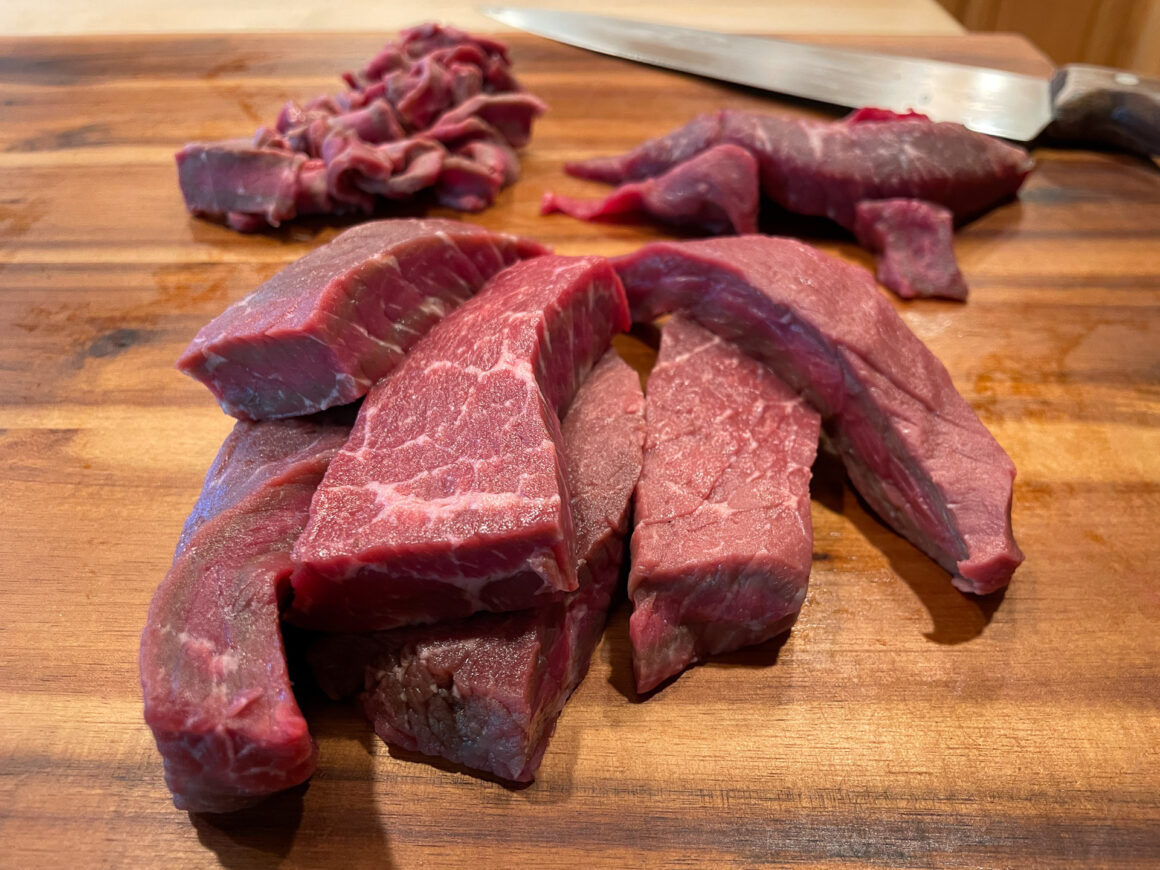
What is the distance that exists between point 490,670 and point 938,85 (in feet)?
14.4

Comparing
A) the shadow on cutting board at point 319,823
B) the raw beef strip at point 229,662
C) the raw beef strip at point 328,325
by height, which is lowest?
the shadow on cutting board at point 319,823

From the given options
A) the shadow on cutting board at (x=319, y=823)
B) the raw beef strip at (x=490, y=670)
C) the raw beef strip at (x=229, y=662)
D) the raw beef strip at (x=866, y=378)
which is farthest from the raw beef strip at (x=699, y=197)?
the shadow on cutting board at (x=319, y=823)

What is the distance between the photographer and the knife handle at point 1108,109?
446 cm

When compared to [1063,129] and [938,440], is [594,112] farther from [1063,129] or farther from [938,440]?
[938,440]

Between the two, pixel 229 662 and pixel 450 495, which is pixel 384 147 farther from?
pixel 229 662

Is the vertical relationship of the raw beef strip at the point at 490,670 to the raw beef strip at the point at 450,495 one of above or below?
below

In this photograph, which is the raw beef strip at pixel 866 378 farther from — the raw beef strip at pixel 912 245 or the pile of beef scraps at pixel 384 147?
the pile of beef scraps at pixel 384 147

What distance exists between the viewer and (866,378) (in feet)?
9.02

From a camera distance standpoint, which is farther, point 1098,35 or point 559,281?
point 1098,35

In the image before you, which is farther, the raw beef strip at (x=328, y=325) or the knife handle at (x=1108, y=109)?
the knife handle at (x=1108, y=109)

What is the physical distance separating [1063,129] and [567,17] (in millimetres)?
3265

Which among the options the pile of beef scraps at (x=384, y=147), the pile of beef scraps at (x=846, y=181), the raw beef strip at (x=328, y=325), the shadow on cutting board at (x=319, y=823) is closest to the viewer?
the shadow on cutting board at (x=319, y=823)

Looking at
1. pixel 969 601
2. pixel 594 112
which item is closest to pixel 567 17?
pixel 594 112

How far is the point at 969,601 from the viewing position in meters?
2.56
